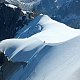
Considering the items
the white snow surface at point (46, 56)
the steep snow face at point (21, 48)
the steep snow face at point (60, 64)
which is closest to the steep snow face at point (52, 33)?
the white snow surface at point (46, 56)

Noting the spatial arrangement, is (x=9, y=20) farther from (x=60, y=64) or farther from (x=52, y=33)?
(x=60, y=64)

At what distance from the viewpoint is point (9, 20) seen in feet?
217

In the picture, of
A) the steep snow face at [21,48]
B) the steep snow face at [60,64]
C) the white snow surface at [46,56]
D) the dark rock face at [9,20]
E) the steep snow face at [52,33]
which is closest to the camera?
the steep snow face at [60,64]

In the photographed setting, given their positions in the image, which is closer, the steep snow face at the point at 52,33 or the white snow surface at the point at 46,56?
the white snow surface at the point at 46,56

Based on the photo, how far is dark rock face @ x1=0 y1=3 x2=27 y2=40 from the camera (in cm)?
6283

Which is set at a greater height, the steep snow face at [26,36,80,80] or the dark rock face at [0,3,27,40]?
the steep snow face at [26,36,80,80]

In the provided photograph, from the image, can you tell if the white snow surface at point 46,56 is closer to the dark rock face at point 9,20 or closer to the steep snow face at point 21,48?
the steep snow face at point 21,48

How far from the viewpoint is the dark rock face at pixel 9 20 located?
6283 cm

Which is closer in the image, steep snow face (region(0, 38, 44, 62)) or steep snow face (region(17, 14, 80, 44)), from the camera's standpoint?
steep snow face (region(0, 38, 44, 62))

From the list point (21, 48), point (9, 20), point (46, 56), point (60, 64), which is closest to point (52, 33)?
point (21, 48)

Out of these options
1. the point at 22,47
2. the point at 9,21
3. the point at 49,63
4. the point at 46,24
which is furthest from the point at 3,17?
the point at 49,63

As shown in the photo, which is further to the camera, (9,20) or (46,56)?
(9,20)

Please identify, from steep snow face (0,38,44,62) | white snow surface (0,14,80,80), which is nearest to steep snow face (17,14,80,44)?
white snow surface (0,14,80,80)

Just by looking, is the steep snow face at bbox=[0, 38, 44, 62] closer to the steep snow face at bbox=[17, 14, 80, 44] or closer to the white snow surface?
the white snow surface
